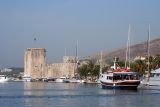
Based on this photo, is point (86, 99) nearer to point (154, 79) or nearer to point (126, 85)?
point (126, 85)

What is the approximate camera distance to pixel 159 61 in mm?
170375

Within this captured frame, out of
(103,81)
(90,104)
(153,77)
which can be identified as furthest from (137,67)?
(90,104)

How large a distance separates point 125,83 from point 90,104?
126ft

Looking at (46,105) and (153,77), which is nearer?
(46,105)

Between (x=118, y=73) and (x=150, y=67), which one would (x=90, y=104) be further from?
(x=150, y=67)

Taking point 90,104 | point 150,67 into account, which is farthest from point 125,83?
point 150,67

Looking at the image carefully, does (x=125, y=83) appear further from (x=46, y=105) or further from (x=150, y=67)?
(x=150, y=67)

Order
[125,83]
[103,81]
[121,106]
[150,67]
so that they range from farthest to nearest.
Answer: [150,67] → [103,81] → [125,83] → [121,106]

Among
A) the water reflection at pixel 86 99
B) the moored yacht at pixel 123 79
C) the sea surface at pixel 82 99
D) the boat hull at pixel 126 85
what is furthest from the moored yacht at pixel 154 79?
the water reflection at pixel 86 99

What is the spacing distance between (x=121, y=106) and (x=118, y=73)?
1669 inches

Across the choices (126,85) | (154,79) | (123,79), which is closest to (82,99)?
(126,85)

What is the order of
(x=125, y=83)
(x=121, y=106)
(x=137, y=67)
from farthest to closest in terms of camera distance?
(x=137, y=67)
(x=125, y=83)
(x=121, y=106)

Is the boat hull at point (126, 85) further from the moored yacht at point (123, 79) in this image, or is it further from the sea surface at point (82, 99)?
the sea surface at point (82, 99)

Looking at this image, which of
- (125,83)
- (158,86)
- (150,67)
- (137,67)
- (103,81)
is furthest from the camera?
(137,67)
